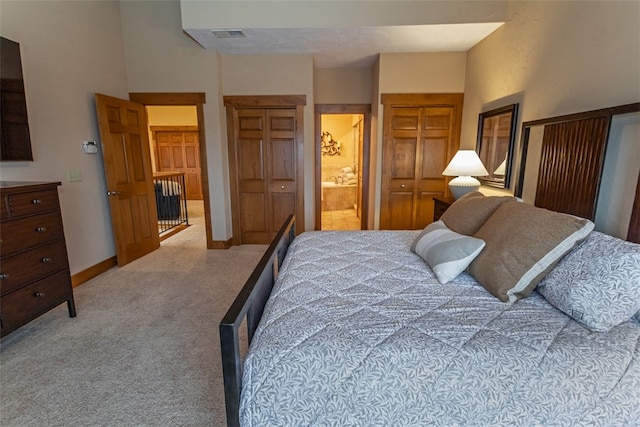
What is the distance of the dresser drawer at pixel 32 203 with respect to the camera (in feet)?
6.65

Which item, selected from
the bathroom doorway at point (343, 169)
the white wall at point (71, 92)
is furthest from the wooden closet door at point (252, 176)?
the white wall at point (71, 92)

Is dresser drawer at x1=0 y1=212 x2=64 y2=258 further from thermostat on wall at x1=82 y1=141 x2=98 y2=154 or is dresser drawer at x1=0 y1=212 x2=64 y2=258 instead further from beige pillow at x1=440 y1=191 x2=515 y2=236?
beige pillow at x1=440 y1=191 x2=515 y2=236

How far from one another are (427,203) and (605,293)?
10.7 feet

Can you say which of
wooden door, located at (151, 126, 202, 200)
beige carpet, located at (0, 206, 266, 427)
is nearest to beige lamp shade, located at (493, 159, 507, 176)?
beige carpet, located at (0, 206, 266, 427)

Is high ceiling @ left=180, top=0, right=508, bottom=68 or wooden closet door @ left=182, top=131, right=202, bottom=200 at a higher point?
high ceiling @ left=180, top=0, right=508, bottom=68

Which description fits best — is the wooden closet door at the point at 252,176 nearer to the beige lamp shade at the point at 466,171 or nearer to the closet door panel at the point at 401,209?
the closet door panel at the point at 401,209

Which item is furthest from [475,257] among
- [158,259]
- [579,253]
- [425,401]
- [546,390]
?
[158,259]

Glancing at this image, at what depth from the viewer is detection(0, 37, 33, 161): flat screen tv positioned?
231cm

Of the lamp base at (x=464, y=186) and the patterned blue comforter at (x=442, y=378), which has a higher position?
the lamp base at (x=464, y=186)

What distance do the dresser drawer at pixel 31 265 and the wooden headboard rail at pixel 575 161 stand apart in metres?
3.64

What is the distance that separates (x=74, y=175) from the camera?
320 centimetres

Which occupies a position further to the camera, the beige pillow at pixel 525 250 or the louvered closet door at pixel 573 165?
the louvered closet door at pixel 573 165

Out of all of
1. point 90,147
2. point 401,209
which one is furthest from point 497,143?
point 90,147

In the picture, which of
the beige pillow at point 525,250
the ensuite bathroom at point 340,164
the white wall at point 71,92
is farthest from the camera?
the ensuite bathroom at point 340,164
